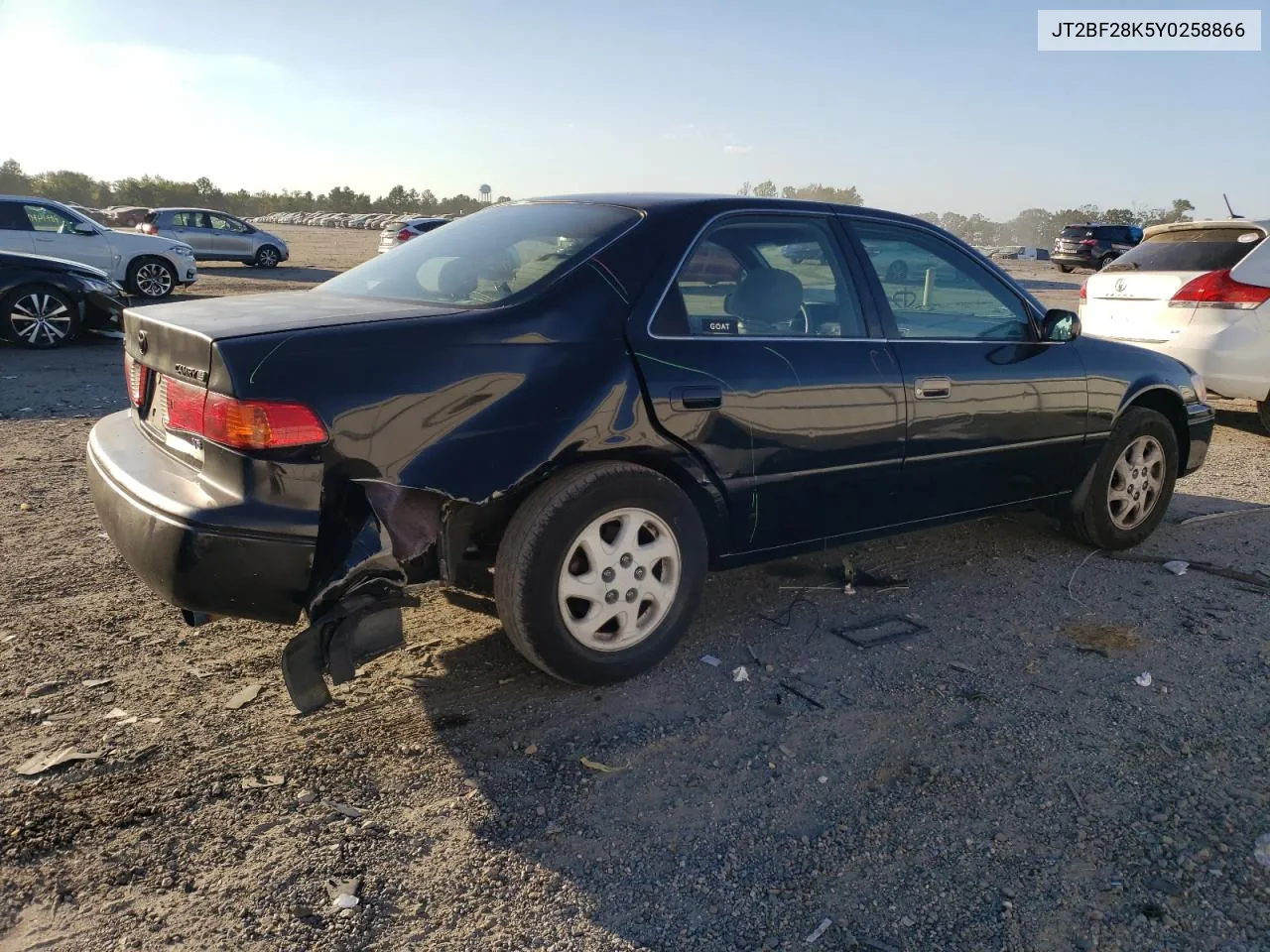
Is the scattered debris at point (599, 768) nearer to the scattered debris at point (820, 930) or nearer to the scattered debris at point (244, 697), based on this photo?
the scattered debris at point (820, 930)

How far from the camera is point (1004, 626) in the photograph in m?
4.10

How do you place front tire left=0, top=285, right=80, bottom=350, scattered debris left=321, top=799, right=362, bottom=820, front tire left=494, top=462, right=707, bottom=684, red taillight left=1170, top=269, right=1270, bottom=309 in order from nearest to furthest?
scattered debris left=321, top=799, right=362, bottom=820, front tire left=494, top=462, right=707, bottom=684, red taillight left=1170, top=269, right=1270, bottom=309, front tire left=0, top=285, right=80, bottom=350

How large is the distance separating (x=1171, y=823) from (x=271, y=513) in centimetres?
264

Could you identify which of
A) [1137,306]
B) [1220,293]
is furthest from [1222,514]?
[1137,306]

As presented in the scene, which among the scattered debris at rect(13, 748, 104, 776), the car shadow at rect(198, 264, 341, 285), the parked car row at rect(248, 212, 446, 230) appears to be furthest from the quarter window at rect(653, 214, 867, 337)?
the parked car row at rect(248, 212, 446, 230)

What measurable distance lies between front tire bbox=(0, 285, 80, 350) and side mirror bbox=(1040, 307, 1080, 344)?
10078 mm

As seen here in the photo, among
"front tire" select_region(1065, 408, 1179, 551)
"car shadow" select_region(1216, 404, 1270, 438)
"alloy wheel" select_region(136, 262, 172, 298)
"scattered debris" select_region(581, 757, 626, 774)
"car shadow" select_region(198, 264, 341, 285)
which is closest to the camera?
"scattered debris" select_region(581, 757, 626, 774)

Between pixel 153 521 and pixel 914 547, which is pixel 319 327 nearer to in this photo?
pixel 153 521

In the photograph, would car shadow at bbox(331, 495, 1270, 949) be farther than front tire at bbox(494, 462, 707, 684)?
No

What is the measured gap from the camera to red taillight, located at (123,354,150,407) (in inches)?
132

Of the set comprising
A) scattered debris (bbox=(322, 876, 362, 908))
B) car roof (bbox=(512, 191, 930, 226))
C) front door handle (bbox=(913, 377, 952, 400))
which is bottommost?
scattered debris (bbox=(322, 876, 362, 908))

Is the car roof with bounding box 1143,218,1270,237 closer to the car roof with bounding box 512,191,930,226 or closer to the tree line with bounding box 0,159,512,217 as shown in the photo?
the car roof with bounding box 512,191,930,226

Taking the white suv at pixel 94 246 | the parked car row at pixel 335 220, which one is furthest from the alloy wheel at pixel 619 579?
the parked car row at pixel 335 220

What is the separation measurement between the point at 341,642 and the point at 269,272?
23.4m
